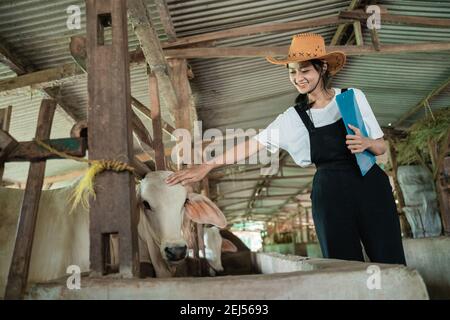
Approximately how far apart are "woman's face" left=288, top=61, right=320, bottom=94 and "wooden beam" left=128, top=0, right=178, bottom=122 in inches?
54.4


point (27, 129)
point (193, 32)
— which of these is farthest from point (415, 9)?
point (27, 129)

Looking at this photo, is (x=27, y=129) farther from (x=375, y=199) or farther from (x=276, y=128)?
(x=375, y=199)

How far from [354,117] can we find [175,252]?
4.18ft

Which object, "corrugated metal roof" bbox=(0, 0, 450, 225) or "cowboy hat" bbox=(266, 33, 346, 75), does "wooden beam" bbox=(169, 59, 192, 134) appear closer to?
"corrugated metal roof" bbox=(0, 0, 450, 225)

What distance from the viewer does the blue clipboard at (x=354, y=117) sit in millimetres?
2002

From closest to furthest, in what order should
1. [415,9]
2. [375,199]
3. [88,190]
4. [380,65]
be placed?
[88,190] < [375,199] < [415,9] < [380,65]

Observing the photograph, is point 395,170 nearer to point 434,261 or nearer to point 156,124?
point 434,261

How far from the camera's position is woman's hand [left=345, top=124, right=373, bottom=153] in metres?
1.89

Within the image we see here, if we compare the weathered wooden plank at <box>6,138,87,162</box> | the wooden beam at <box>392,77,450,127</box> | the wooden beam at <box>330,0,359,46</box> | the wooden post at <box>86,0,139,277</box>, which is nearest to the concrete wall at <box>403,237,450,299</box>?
the wooden beam at <box>330,0,359,46</box>

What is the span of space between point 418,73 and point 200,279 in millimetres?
6415

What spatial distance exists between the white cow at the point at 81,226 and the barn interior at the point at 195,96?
0.44ft

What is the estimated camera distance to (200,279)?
3.91ft

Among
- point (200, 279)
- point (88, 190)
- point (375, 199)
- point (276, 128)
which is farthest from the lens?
point (276, 128)

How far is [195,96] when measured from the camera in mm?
6215
